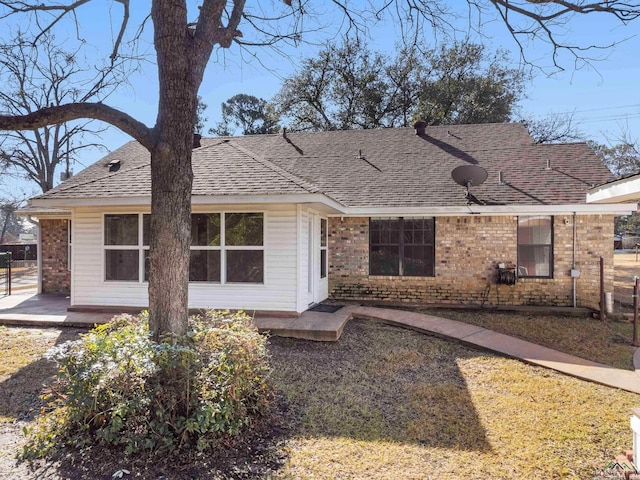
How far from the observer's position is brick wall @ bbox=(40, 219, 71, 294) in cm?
1159

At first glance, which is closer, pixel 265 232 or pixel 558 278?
pixel 265 232

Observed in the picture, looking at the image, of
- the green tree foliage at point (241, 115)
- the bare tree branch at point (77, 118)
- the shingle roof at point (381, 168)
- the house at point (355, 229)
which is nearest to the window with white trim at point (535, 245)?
the house at point (355, 229)

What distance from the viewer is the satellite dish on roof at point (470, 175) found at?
30.5 ft

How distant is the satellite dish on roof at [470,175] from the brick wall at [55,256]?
10.9 m

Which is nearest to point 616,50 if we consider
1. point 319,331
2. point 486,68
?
point 319,331

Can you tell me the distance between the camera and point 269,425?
4004 mm

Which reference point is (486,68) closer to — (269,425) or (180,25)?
(180,25)

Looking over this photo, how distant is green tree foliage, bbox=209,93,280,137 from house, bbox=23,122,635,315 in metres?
20.3

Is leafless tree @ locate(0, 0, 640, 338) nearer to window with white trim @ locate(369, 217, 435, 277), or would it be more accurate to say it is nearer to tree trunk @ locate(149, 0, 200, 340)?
tree trunk @ locate(149, 0, 200, 340)

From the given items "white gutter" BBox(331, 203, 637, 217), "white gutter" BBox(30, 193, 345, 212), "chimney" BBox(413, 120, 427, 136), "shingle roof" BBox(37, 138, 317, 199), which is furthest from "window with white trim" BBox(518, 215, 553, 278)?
"shingle roof" BBox(37, 138, 317, 199)

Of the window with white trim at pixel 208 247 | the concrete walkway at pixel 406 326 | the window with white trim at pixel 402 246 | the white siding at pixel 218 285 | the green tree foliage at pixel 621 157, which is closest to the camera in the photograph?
the concrete walkway at pixel 406 326

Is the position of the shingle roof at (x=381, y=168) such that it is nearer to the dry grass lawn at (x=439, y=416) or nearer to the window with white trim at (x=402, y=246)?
the window with white trim at (x=402, y=246)

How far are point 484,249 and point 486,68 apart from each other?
58.9 ft

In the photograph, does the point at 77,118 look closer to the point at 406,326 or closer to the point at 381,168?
the point at 406,326
